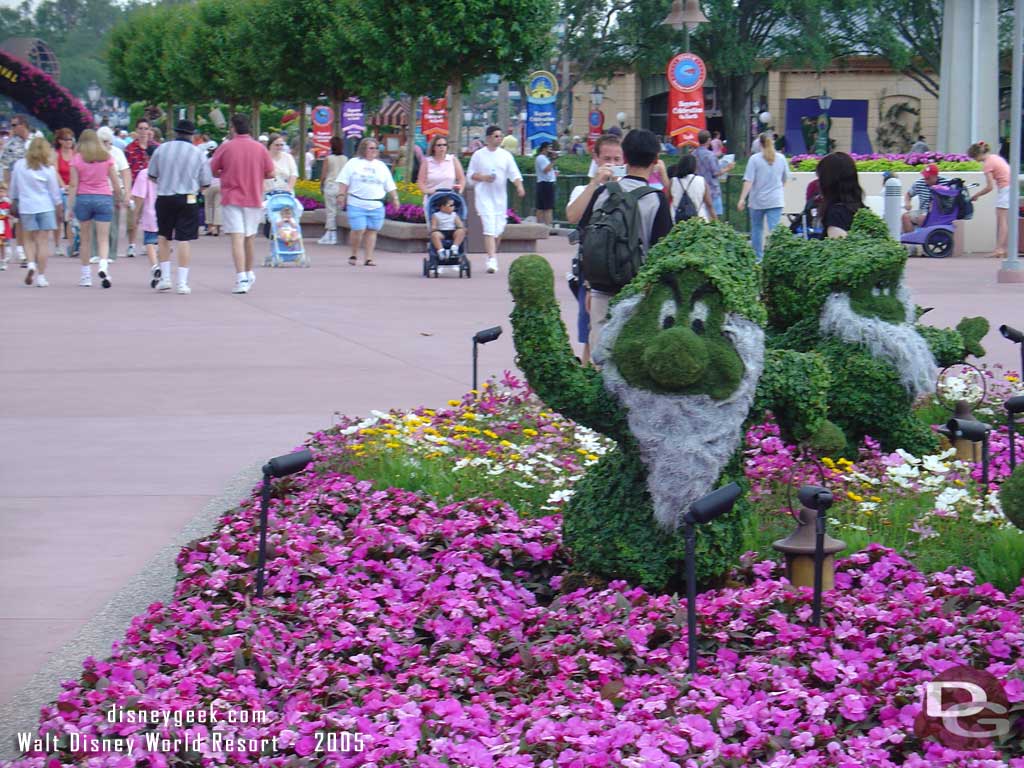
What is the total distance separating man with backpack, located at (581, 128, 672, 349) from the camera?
23.9 feet

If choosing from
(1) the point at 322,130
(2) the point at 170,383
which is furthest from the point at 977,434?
(1) the point at 322,130

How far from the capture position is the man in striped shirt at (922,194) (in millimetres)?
21281

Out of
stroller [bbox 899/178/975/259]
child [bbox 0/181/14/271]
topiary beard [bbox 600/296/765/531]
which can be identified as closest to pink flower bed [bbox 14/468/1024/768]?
topiary beard [bbox 600/296/765/531]

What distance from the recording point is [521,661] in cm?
460

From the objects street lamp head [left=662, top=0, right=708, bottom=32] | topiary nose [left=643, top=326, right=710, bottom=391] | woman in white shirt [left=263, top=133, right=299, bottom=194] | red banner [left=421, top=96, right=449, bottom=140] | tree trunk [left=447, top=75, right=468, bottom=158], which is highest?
street lamp head [left=662, top=0, right=708, bottom=32]

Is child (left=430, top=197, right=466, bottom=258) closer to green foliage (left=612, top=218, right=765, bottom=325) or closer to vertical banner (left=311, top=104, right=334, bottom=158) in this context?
green foliage (left=612, top=218, right=765, bottom=325)

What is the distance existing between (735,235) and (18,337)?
862cm

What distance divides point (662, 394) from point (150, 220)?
14.3 metres

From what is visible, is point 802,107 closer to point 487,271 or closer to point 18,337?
point 487,271

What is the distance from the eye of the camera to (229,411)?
30.3 ft

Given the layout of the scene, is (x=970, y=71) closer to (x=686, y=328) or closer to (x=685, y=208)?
(x=685, y=208)

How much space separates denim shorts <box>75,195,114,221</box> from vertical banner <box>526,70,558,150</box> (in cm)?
1454

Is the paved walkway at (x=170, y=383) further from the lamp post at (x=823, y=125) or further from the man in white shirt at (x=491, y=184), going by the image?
the lamp post at (x=823, y=125)

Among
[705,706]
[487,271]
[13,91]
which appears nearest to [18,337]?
[487,271]
